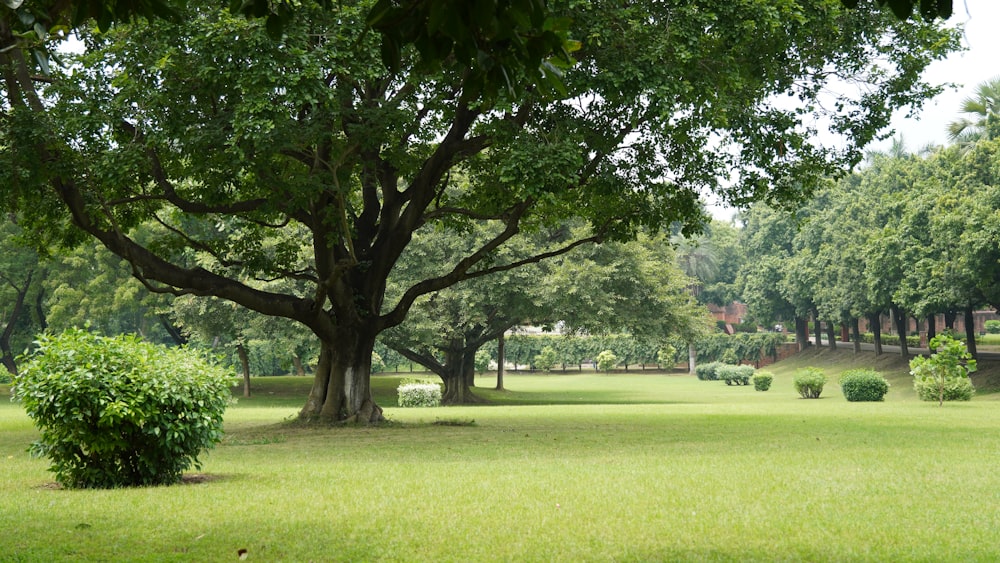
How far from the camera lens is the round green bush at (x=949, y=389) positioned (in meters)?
25.7

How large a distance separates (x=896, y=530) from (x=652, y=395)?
Answer: 32971 mm

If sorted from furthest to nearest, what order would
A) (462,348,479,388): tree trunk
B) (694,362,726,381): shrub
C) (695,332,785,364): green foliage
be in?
(695,332,785,364): green foliage → (694,362,726,381): shrub → (462,348,479,388): tree trunk

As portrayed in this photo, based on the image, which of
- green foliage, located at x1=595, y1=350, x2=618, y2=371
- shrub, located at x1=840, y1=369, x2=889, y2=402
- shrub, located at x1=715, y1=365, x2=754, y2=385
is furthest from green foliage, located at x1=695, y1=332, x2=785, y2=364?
shrub, located at x1=840, y1=369, x2=889, y2=402

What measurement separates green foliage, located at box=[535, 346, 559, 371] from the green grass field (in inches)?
1982

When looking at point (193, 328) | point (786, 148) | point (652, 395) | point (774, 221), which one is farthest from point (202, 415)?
point (774, 221)

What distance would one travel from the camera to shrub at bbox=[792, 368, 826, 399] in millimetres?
32781

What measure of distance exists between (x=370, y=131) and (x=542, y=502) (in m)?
7.87

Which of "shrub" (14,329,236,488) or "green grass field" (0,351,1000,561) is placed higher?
"shrub" (14,329,236,488)

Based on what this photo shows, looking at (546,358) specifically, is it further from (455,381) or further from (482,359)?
(455,381)

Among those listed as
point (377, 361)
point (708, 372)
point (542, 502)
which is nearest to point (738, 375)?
point (708, 372)

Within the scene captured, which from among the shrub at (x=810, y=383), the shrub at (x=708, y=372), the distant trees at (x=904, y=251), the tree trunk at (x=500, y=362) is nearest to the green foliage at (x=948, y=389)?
the distant trees at (x=904, y=251)

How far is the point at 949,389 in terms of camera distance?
2589cm

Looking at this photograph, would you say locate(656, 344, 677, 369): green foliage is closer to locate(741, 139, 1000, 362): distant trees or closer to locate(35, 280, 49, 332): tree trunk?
locate(741, 139, 1000, 362): distant trees

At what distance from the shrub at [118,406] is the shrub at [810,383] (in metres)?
27.5
